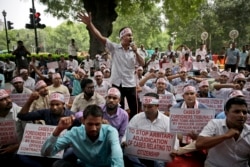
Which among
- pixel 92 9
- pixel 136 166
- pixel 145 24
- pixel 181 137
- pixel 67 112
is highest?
pixel 145 24

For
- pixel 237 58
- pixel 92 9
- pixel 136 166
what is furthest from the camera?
pixel 92 9

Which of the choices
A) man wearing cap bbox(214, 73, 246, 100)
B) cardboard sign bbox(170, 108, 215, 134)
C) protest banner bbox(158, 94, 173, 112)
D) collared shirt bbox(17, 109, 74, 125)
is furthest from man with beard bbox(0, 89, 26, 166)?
man wearing cap bbox(214, 73, 246, 100)

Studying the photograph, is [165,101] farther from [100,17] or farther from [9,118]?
[100,17]

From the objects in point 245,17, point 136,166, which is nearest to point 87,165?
point 136,166

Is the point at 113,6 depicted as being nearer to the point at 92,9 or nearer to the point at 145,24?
the point at 92,9

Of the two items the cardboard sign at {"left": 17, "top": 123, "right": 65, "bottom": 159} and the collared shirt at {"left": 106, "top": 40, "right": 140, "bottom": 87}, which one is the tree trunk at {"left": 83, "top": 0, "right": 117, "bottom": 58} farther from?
the cardboard sign at {"left": 17, "top": 123, "right": 65, "bottom": 159}

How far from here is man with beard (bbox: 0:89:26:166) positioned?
4500 millimetres

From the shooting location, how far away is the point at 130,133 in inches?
167

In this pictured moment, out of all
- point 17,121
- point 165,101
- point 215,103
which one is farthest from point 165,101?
point 17,121

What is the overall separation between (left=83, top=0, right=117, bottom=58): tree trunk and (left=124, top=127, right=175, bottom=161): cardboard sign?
12.6m

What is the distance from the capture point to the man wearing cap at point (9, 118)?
4500mm

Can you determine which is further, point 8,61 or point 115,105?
point 8,61

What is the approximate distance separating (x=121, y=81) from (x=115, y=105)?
29.4 inches

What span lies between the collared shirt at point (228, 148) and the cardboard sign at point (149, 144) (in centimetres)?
58
